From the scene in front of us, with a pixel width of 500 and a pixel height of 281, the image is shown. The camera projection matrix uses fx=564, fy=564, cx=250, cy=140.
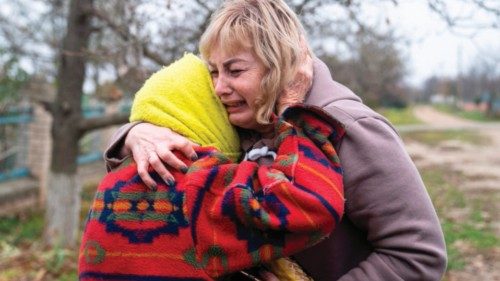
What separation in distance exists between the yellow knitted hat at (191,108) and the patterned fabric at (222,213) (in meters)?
0.12

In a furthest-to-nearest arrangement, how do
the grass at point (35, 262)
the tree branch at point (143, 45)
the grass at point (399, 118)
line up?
the grass at point (399, 118), the grass at point (35, 262), the tree branch at point (143, 45)

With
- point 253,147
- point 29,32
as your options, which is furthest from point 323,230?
point 29,32

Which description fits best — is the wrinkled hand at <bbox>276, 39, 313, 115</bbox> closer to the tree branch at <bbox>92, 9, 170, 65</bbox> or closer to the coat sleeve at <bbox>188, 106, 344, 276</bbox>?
the coat sleeve at <bbox>188, 106, 344, 276</bbox>

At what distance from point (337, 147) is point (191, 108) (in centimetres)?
46

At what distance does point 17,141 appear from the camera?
34.9 ft

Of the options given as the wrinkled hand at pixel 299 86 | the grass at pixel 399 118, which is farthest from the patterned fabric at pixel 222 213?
the grass at pixel 399 118

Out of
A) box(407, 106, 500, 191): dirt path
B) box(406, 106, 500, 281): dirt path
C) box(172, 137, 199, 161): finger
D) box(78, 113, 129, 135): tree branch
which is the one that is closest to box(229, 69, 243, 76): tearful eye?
box(172, 137, 199, 161): finger

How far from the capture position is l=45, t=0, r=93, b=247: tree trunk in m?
6.90

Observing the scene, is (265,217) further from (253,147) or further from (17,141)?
(17,141)

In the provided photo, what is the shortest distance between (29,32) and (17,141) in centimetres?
436

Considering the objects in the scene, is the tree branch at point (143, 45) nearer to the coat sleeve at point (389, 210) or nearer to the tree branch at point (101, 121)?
the tree branch at point (101, 121)

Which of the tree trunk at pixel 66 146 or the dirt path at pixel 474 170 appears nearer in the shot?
the dirt path at pixel 474 170

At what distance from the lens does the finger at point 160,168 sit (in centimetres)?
152

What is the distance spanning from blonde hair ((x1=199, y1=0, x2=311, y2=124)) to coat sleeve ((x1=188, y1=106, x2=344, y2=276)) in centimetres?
12
